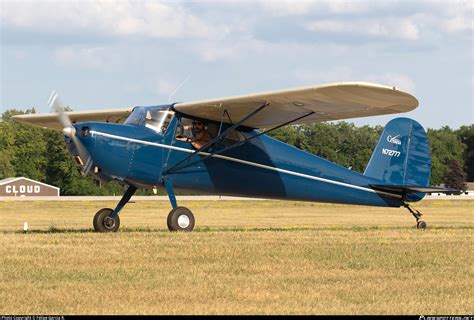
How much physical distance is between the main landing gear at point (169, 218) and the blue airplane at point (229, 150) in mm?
20

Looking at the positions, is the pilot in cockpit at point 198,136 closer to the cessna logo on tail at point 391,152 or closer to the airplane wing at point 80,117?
the airplane wing at point 80,117

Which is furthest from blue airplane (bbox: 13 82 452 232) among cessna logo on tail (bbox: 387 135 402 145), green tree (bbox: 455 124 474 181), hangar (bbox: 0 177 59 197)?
green tree (bbox: 455 124 474 181)

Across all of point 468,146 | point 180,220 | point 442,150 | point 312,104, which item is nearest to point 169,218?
point 180,220

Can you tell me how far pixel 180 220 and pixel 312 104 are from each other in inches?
144

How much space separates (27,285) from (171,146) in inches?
338

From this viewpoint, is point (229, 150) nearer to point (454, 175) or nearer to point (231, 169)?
point (231, 169)

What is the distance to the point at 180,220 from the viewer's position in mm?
17938

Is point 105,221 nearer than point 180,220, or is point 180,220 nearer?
point 180,220

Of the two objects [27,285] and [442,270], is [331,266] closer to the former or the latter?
[442,270]

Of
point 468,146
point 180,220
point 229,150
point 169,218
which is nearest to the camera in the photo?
point 169,218

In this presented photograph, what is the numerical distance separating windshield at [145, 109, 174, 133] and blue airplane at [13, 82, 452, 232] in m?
0.02

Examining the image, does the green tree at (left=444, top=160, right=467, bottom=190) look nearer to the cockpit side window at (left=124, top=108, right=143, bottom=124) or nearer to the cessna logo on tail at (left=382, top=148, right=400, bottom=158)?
the cessna logo on tail at (left=382, top=148, right=400, bottom=158)

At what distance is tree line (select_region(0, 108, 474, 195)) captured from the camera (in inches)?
4023

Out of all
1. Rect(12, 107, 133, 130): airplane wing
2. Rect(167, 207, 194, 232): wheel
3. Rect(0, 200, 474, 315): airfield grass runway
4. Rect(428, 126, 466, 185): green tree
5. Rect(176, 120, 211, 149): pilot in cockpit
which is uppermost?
Rect(428, 126, 466, 185): green tree
